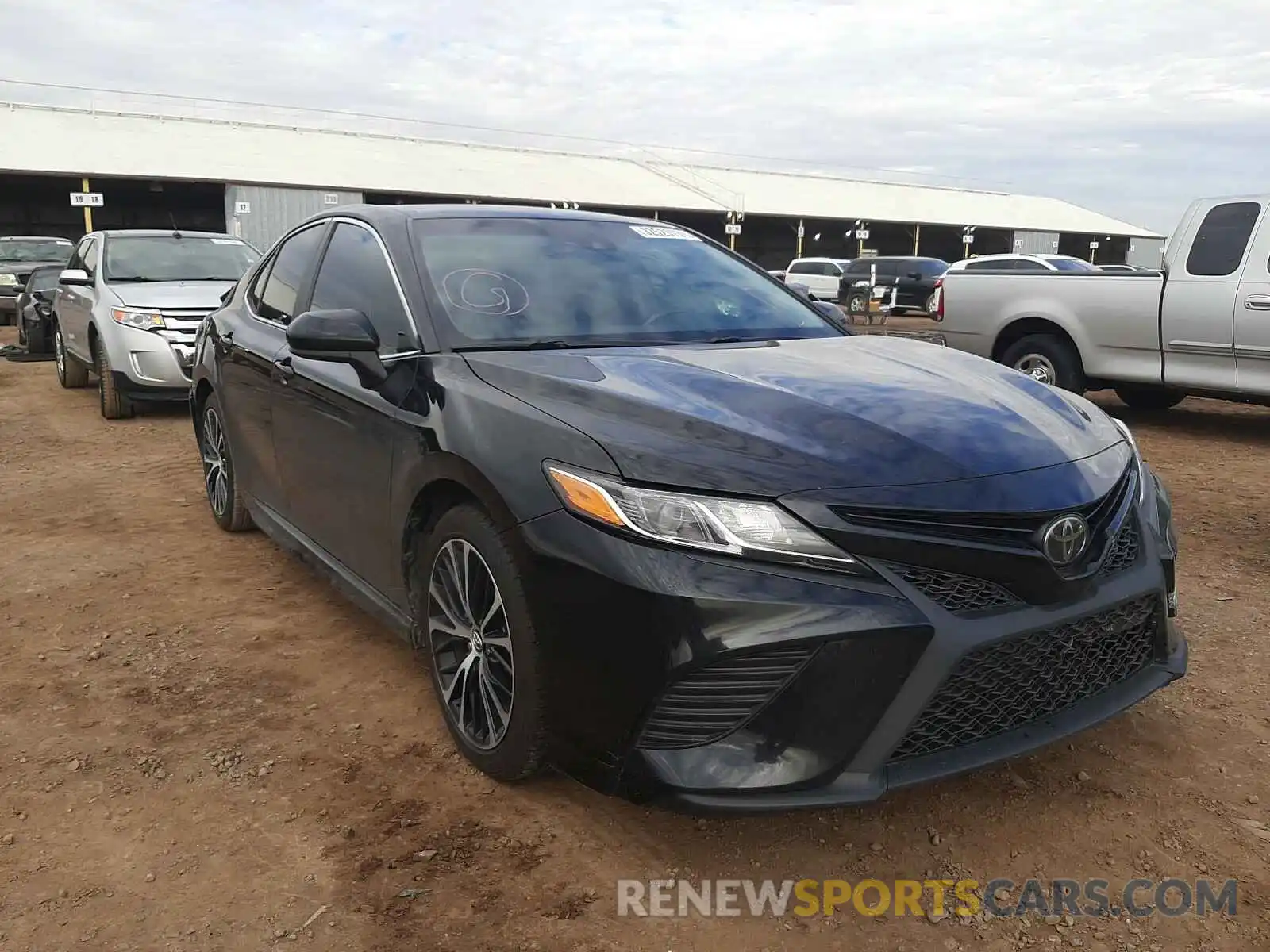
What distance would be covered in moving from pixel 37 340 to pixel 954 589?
49.2 ft

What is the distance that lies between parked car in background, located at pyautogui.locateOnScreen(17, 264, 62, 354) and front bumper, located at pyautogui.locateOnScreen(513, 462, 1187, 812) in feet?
44.7

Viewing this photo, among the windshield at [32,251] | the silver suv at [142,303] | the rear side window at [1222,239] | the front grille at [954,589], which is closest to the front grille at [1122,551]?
the front grille at [954,589]

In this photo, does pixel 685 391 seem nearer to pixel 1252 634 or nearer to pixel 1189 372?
pixel 1252 634

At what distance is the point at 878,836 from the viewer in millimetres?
2559

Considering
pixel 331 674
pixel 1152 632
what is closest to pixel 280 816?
pixel 331 674

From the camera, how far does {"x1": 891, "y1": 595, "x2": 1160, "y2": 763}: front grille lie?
7.20 feet

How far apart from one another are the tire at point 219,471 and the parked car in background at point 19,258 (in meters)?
14.7

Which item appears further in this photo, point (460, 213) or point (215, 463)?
point (215, 463)

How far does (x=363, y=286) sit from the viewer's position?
138 inches

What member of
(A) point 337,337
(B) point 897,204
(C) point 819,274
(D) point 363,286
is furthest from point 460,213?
(B) point 897,204

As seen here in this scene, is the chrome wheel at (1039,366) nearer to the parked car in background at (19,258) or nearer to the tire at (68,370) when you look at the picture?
the tire at (68,370)

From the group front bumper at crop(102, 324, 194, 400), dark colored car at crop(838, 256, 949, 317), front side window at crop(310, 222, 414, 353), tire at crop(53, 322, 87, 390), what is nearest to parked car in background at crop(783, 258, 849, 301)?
dark colored car at crop(838, 256, 949, 317)

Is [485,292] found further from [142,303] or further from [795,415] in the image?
[142,303]

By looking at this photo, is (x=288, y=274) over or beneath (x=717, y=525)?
over
